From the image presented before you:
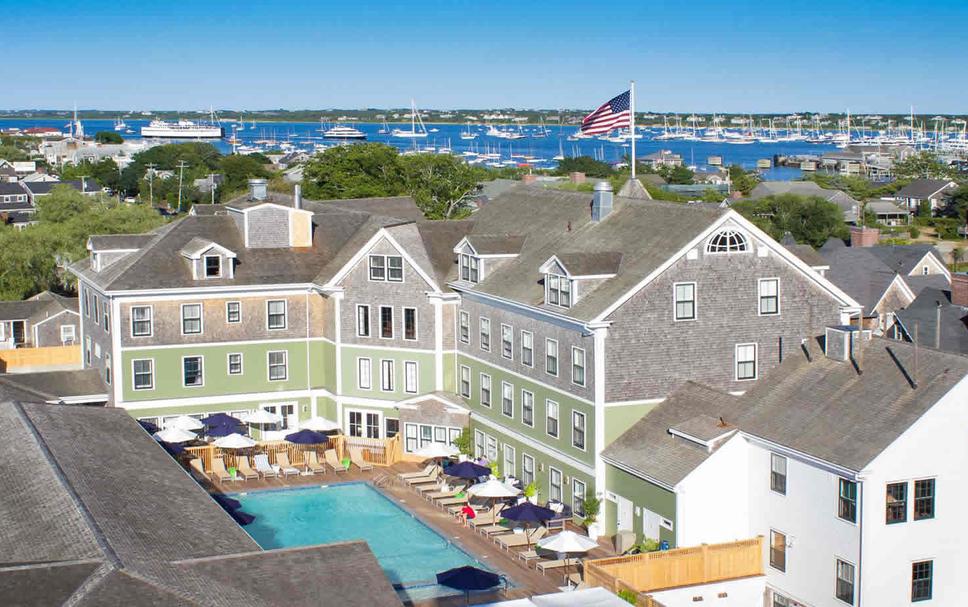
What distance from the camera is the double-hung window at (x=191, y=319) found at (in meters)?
46.8

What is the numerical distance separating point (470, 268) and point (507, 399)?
5.32 meters

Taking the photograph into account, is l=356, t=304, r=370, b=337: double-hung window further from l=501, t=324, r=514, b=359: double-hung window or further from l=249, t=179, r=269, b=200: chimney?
l=249, t=179, r=269, b=200: chimney

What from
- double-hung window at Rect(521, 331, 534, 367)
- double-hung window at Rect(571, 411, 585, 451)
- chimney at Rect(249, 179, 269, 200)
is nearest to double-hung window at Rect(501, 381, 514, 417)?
double-hung window at Rect(521, 331, 534, 367)

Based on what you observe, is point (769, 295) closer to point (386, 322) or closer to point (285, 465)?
point (386, 322)

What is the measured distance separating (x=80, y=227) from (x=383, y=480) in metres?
43.6

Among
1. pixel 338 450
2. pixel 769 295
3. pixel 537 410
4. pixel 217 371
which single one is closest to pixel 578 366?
pixel 537 410

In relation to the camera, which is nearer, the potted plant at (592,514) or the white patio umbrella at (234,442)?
the potted plant at (592,514)

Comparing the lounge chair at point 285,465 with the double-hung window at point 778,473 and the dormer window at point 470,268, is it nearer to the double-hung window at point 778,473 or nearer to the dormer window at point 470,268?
the dormer window at point 470,268

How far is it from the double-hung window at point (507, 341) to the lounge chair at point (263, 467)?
30.7 ft

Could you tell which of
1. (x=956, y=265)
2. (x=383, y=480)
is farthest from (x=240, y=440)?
(x=956, y=265)

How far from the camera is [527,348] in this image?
4031cm

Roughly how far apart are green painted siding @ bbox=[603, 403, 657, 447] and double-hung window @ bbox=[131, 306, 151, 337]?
62.3 feet

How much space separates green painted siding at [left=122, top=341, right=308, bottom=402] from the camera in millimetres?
46438

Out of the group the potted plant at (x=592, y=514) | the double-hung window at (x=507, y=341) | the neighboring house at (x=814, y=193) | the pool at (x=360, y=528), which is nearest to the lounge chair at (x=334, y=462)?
the pool at (x=360, y=528)
